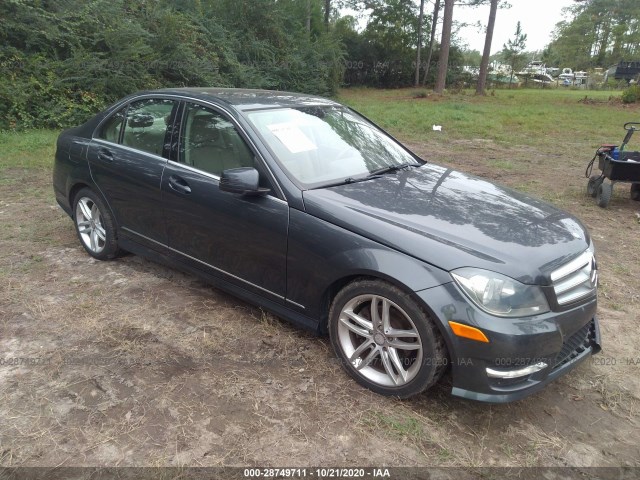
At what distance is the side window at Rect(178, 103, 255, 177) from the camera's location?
3.36 m

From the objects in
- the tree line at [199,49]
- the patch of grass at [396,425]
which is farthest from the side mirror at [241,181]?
the tree line at [199,49]

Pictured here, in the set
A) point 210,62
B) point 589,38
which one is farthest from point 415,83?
point 589,38

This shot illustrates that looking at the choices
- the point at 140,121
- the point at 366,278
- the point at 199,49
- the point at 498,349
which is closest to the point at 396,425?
the point at 498,349

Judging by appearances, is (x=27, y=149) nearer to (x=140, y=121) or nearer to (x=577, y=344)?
(x=140, y=121)

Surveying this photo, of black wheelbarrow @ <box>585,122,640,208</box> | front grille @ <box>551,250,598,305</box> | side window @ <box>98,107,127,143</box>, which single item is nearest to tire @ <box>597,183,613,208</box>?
black wheelbarrow @ <box>585,122,640,208</box>

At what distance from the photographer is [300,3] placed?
79.9ft

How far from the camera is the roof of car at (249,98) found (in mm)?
3613

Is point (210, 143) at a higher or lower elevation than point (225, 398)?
higher

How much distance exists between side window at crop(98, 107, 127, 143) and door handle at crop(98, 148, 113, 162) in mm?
111

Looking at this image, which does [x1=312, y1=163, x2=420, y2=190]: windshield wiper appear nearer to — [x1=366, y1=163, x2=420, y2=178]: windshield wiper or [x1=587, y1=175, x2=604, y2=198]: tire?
[x1=366, y1=163, x2=420, y2=178]: windshield wiper

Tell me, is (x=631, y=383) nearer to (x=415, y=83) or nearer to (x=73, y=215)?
A: (x=73, y=215)

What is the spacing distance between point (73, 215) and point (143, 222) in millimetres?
1198

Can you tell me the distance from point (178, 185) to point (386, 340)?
1.87 metres

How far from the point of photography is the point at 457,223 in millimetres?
2799
